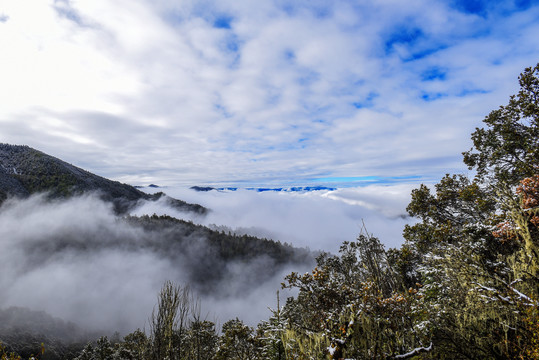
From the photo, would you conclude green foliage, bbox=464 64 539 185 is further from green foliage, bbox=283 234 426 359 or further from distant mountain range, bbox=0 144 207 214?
distant mountain range, bbox=0 144 207 214

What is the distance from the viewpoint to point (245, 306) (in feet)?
450

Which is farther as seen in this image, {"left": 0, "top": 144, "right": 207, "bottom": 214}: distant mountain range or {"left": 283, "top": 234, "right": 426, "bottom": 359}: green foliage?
{"left": 0, "top": 144, "right": 207, "bottom": 214}: distant mountain range

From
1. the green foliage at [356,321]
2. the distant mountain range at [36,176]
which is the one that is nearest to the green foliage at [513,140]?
the green foliage at [356,321]

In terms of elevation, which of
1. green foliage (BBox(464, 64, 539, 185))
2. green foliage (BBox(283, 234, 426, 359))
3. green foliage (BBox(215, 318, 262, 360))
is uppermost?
green foliage (BBox(464, 64, 539, 185))

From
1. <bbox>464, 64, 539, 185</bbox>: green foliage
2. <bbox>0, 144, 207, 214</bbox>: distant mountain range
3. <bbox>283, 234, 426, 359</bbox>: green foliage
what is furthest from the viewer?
<bbox>0, 144, 207, 214</bbox>: distant mountain range

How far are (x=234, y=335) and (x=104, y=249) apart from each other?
181 meters

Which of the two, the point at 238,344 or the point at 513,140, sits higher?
the point at 513,140

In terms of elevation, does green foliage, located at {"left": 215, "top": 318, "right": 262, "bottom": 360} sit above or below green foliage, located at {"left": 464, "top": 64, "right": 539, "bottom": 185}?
below

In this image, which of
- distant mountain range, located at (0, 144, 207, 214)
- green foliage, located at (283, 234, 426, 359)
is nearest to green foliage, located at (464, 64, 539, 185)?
green foliage, located at (283, 234, 426, 359)

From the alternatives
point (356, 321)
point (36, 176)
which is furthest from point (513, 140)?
point (36, 176)

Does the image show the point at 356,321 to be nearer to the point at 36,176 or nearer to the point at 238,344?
the point at 238,344

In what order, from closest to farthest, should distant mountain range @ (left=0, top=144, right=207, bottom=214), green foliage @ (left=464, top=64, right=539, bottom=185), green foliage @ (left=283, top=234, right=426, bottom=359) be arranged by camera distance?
1. green foliage @ (left=283, top=234, right=426, bottom=359)
2. green foliage @ (left=464, top=64, right=539, bottom=185)
3. distant mountain range @ (left=0, top=144, right=207, bottom=214)

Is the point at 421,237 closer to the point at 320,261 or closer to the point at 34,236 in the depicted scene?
the point at 320,261

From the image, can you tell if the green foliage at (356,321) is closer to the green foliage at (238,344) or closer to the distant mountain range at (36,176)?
the green foliage at (238,344)
